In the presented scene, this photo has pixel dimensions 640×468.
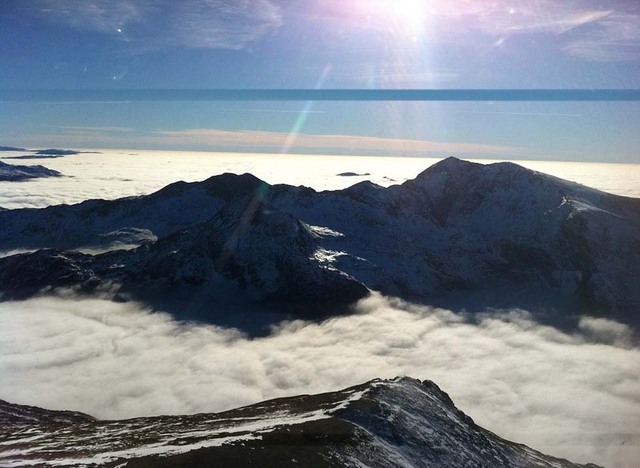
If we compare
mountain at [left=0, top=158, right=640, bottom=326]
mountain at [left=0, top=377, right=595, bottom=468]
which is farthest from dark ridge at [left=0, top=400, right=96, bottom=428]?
mountain at [left=0, top=158, right=640, bottom=326]

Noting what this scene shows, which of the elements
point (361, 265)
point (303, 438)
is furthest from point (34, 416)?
point (361, 265)

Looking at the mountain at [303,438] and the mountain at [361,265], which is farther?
the mountain at [361,265]

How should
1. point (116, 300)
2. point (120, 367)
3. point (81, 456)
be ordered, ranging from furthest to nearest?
1. point (116, 300)
2. point (120, 367)
3. point (81, 456)

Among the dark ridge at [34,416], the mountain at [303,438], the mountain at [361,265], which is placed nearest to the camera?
the mountain at [303,438]

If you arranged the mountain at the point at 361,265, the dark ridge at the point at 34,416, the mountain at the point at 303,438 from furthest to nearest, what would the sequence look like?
the mountain at the point at 361,265, the dark ridge at the point at 34,416, the mountain at the point at 303,438

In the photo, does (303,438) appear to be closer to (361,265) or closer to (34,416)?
(34,416)

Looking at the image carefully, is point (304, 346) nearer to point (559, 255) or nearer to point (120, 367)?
point (120, 367)

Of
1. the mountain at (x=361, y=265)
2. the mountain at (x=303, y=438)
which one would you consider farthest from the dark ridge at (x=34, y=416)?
the mountain at (x=361, y=265)

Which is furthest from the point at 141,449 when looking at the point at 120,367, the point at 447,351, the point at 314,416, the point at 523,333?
the point at 523,333

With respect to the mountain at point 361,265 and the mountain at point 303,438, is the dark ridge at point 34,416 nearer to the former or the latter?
the mountain at point 303,438
